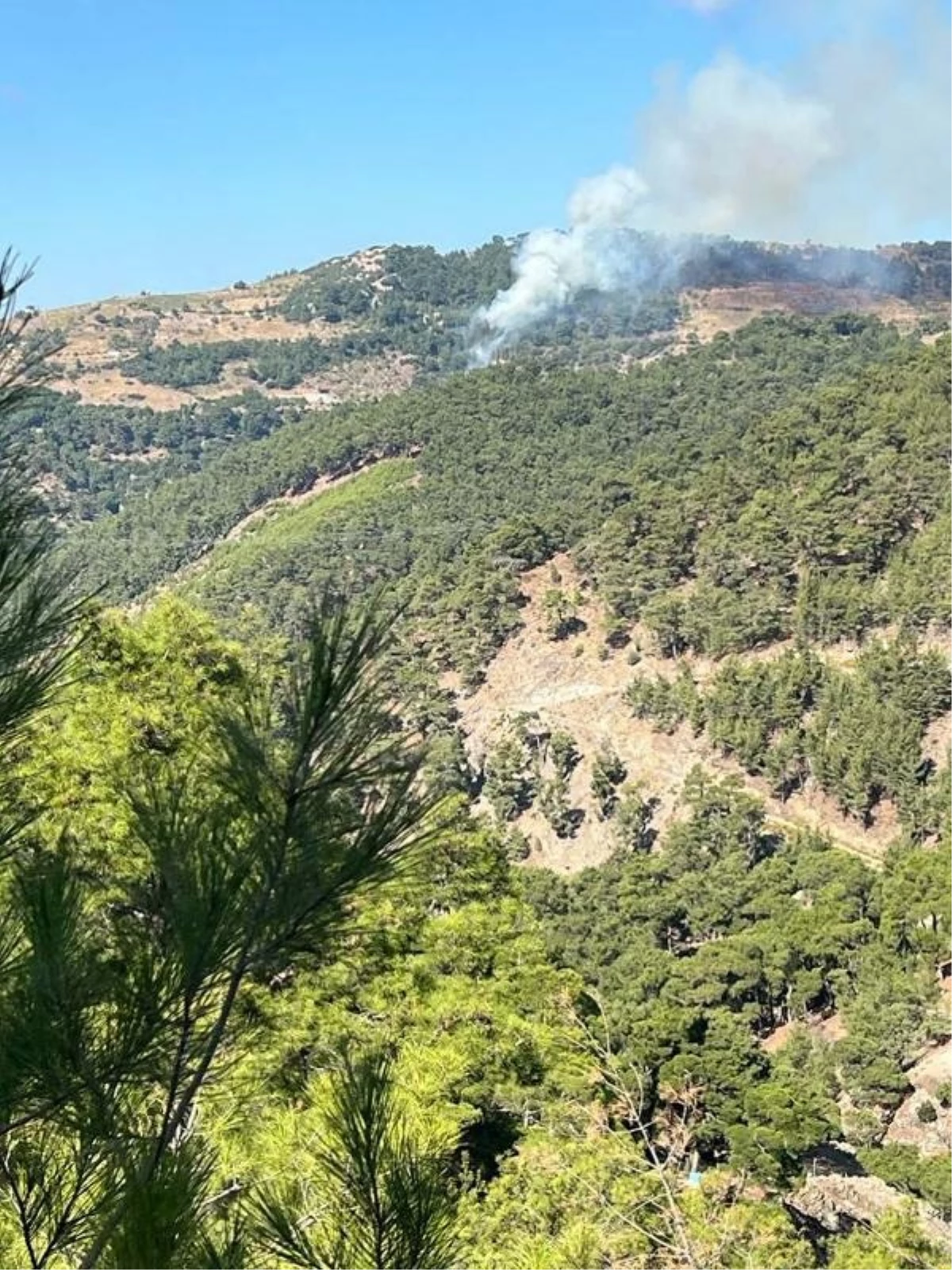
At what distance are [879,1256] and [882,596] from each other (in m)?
25.0

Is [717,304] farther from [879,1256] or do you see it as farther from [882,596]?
[879,1256]

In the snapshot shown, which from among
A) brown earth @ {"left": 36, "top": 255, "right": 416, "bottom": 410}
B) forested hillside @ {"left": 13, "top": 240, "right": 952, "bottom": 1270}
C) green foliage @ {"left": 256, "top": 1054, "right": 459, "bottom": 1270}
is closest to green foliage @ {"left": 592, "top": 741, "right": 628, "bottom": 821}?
forested hillside @ {"left": 13, "top": 240, "right": 952, "bottom": 1270}

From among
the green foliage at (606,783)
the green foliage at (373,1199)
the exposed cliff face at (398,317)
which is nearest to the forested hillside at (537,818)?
the green foliage at (373,1199)

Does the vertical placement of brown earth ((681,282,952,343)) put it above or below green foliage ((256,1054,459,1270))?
above

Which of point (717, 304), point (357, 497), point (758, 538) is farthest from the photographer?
point (717, 304)

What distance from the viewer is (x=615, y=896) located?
25.0 m

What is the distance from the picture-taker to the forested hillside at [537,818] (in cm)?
193

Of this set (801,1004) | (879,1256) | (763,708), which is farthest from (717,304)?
(879,1256)

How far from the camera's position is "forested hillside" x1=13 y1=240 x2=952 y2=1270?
193 centimetres

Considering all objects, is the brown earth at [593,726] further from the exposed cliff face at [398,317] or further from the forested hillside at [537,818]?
the exposed cliff face at [398,317]

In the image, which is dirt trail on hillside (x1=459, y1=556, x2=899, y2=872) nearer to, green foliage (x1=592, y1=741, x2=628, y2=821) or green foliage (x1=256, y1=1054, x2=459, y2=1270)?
green foliage (x1=592, y1=741, x2=628, y2=821)

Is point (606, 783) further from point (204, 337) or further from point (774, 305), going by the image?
point (204, 337)

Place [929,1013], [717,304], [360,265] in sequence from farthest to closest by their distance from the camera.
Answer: [360,265], [717,304], [929,1013]

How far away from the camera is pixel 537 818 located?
1210 inches
